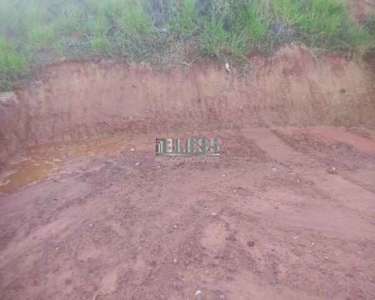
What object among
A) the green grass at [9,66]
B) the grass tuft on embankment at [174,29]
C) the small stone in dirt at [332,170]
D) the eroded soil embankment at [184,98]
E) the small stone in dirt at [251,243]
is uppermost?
the grass tuft on embankment at [174,29]

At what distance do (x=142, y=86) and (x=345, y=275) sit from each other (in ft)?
11.8

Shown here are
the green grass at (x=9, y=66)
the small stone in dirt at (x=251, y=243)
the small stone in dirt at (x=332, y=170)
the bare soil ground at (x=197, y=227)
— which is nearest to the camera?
the bare soil ground at (x=197, y=227)

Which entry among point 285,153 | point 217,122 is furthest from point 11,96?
point 285,153

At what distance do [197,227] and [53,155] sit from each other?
2.39 meters

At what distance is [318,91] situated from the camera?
535 cm

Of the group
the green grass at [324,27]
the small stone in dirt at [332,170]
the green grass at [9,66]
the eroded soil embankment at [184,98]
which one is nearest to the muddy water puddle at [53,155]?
the eroded soil embankment at [184,98]

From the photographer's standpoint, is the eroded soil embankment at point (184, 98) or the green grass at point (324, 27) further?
the green grass at point (324, 27)

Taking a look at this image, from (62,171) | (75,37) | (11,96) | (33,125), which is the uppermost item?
(75,37)

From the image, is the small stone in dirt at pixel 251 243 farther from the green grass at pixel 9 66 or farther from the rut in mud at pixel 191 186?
the green grass at pixel 9 66

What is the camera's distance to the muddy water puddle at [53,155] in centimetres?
418

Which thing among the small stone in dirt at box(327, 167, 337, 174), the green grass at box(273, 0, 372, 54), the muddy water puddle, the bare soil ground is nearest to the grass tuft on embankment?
the green grass at box(273, 0, 372, 54)

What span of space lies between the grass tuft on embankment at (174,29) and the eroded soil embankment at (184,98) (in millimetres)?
233

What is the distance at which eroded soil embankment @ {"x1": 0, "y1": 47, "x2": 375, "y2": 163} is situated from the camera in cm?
496

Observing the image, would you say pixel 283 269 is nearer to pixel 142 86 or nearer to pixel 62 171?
pixel 62 171
